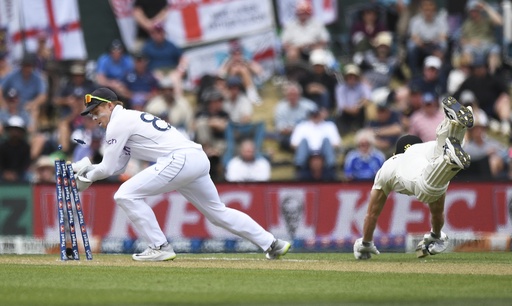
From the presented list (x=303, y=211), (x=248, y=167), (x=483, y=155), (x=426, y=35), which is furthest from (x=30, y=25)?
(x=483, y=155)

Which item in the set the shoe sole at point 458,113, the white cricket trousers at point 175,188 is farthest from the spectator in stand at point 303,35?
the shoe sole at point 458,113

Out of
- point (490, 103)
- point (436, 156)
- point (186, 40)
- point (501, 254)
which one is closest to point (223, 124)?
point (186, 40)

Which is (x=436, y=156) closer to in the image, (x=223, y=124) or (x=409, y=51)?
(x=223, y=124)

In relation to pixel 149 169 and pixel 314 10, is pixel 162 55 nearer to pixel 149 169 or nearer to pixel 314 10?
pixel 314 10

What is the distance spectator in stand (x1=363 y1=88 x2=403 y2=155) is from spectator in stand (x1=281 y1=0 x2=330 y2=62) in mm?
2482

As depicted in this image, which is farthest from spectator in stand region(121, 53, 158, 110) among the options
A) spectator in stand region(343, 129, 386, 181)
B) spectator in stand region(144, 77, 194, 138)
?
spectator in stand region(343, 129, 386, 181)

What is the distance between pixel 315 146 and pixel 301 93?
1823mm

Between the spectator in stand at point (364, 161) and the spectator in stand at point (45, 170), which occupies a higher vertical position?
the spectator in stand at point (45, 170)

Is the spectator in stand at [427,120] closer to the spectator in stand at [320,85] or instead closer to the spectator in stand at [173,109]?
the spectator in stand at [320,85]

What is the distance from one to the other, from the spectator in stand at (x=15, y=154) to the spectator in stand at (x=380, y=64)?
6.23 metres

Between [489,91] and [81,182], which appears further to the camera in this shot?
[489,91]

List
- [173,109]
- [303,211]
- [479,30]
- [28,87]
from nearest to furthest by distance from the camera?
[303,211] → [173,109] → [28,87] → [479,30]

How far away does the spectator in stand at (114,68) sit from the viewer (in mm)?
21375

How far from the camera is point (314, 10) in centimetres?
2305
